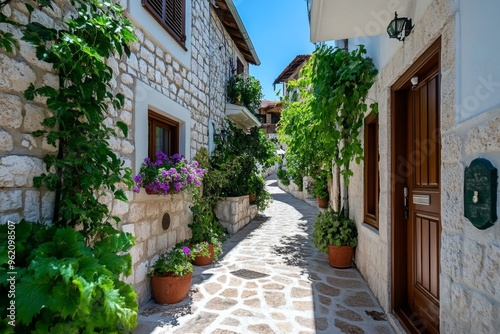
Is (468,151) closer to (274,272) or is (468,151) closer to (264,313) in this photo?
(264,313)

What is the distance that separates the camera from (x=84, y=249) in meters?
1.59

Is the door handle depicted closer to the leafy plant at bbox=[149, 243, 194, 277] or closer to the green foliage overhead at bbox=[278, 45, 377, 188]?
the green foliage overhead at bbox=[278, 45, 377, 188]

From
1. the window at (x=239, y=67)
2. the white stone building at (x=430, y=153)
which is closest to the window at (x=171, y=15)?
the white stone building at (x=430, y=153)

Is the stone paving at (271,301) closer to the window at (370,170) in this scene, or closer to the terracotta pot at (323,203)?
the window at (370,170)

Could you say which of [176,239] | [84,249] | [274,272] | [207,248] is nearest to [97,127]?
[84,249]

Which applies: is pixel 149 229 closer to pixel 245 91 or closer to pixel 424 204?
pixel 424 204

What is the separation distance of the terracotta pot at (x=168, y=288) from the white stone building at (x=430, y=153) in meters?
2.22

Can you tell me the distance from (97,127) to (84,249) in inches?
38.1

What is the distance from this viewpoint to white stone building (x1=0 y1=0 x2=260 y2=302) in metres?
1.69

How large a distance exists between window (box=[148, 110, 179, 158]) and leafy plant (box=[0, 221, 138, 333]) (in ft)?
6.86

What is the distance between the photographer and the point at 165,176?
123 inches

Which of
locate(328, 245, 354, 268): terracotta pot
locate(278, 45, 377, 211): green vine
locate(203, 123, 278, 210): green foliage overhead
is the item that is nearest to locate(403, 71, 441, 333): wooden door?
locate(278, 45, 377, 211): green vine

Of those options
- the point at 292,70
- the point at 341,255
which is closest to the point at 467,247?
the point at 341,255

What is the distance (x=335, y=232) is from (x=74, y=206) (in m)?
3.57
